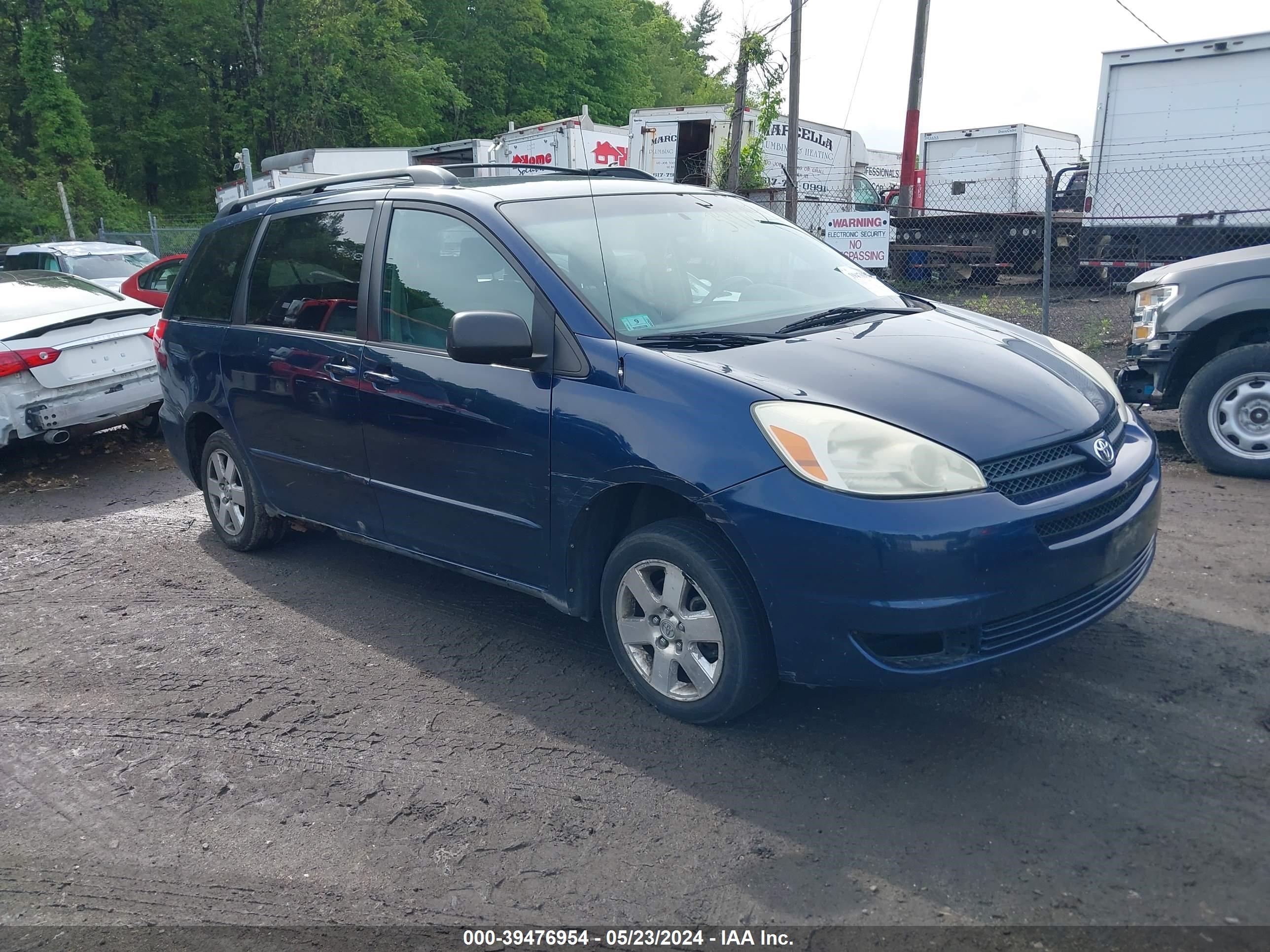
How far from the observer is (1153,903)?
8.29 feet

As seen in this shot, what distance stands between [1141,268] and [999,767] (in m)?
13.7

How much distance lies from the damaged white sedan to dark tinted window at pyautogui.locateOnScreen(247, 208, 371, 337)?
327cm

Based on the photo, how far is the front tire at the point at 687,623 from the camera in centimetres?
327

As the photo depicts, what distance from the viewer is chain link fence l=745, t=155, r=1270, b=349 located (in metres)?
13.3

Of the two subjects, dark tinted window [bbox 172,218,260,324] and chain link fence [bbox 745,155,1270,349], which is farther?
chain link fence [bbox 745,155,1270,349]

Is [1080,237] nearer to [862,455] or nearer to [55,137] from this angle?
[862,455]

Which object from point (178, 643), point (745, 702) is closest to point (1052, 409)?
point (745, 702)

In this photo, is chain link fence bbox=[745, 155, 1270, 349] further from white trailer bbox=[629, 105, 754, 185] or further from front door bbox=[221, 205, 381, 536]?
front door bbox=[221, 205, 381, 536]

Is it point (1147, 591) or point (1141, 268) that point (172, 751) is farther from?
point (1141, 268)

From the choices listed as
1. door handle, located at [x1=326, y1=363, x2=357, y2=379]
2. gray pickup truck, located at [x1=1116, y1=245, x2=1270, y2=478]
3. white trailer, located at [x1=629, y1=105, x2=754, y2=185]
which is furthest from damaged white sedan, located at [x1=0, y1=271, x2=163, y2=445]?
white trailer, located at [x1=629, y1=105, x2=754, y2=185]

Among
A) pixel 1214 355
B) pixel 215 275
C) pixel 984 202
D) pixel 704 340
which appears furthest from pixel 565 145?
pixel 704 340

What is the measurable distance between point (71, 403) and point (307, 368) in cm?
402

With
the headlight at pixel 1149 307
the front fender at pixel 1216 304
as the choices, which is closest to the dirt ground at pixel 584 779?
the front fender at pixel 1216 304

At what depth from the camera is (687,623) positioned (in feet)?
11.2
